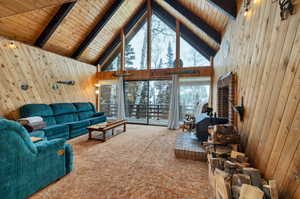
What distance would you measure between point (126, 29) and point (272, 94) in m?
5.97

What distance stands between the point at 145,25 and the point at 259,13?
4969mm

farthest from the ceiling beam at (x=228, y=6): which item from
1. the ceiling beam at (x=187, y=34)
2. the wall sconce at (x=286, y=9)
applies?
the ceiling beam at (x=187, y=34)

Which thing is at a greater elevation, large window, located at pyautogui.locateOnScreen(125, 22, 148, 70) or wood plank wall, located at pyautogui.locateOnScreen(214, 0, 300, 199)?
large window, located at pyautogui.locateOnScreen(125, 22, 148, 70)

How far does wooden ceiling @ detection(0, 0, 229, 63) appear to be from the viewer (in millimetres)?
3201

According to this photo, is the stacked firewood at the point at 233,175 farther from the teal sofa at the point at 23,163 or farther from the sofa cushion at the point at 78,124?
the sofa cushion at the point at 78,124

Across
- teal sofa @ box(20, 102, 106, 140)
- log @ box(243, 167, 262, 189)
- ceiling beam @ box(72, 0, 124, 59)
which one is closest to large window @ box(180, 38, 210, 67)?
ceiling beam @ box(72, 0, 124, 59)

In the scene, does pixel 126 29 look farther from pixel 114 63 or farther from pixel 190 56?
pixel 190 56

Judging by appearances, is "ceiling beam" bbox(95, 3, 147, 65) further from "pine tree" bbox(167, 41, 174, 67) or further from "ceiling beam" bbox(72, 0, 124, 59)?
"pine tree" bbox(167, 41, 174, 67)

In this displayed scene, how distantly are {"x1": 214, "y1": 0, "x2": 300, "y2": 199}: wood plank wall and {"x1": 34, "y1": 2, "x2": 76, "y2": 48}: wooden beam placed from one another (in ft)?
14.6

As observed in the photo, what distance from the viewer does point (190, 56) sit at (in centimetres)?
514

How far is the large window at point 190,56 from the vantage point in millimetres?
4996

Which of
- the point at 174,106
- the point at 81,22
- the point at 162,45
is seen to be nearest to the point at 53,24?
the point at 81,22

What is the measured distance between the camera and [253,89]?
1634mm

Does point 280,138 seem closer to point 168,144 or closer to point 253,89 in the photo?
point 253,89
